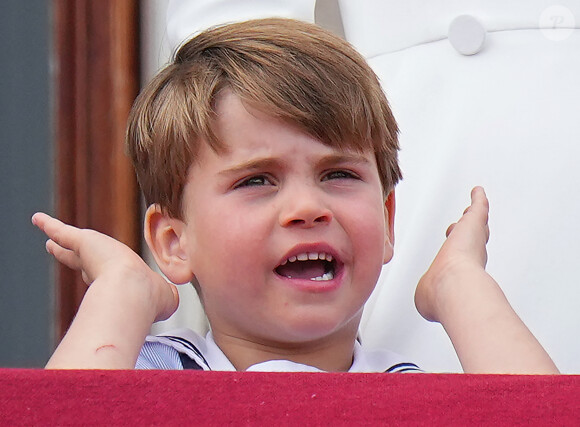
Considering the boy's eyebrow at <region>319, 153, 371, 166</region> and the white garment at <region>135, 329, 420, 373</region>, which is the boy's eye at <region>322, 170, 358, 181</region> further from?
the white garment at <region>135, 329, 420, 373</region>

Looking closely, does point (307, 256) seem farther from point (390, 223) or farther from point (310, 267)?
point (390, 223)

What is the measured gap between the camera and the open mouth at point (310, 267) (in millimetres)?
963

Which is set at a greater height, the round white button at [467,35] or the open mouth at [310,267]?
the round white button at [467,35]

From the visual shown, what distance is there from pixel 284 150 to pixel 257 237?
0.29 feet

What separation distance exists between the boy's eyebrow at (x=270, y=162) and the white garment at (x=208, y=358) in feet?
0.59

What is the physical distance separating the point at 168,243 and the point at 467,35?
445 millimetres

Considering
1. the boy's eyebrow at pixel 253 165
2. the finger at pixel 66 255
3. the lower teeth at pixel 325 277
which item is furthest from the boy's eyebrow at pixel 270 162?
the finger at pixel 66 255

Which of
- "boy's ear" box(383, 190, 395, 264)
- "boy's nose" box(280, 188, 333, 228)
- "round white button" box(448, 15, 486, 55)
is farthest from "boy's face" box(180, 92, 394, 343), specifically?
Result: "round white button" box(448, 15, 486, 55)

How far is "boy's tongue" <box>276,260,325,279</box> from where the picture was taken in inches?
38.5

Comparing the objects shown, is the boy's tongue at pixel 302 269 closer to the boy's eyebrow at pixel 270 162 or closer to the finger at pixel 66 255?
the boy's eyebrow at pixel 270 162

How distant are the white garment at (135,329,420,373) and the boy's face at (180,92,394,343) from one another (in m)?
0.03

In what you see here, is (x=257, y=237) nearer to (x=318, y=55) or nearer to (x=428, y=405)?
(x=318, y=55)

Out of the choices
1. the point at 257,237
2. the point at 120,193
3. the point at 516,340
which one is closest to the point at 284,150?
the point at 257,237

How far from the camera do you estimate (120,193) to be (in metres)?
1.64
